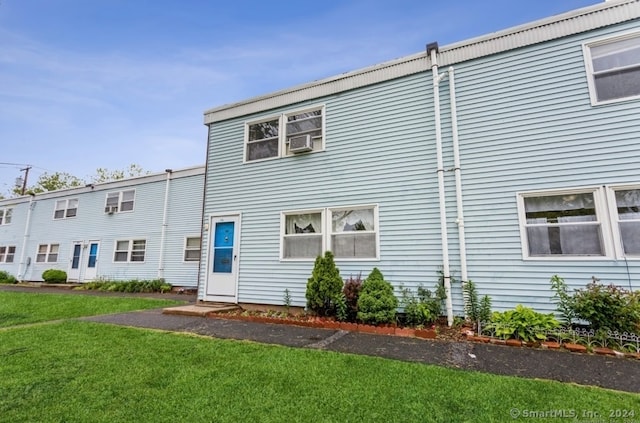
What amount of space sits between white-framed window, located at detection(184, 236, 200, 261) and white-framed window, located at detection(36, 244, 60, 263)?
31.8 feet

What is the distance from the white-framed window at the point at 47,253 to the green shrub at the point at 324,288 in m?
18.2

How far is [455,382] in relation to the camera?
3.23m

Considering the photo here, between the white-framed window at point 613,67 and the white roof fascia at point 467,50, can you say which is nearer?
the white-framed window at point 613,67

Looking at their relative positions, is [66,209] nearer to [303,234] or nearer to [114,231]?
[114,231]

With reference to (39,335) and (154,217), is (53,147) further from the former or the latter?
(39,335)

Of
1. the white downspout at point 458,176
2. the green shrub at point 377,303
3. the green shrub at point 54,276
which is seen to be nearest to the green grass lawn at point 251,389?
the green shrub at point 377,303

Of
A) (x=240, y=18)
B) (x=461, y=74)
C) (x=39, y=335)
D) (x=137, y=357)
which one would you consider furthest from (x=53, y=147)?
(x=461, y=74)

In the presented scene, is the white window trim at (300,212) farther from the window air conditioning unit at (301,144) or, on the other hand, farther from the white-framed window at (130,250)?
the white-framed window at (130,250)

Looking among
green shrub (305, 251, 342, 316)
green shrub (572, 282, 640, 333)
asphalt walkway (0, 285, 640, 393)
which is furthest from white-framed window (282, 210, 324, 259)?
green shrub (572, 282, 640, 333)

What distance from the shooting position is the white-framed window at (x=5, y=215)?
2028 centimetres

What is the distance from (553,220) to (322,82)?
19.5 ft

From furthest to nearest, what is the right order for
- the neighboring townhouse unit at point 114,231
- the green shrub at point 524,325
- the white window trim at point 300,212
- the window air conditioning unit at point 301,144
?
the neighboring townhouse unit at point 114,231 < the window air conditioning unit at point 301,144 < the white window trim at point 300,212 < the green shrub at point 524,325

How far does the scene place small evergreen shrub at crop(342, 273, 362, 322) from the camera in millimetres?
6199

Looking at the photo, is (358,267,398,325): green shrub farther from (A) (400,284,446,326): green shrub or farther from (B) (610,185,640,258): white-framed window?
(B) (610,185,640,258): white-framed window
